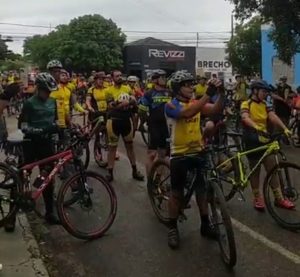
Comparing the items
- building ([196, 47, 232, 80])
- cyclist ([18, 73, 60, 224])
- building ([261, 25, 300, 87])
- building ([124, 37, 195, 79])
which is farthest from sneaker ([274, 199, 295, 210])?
building ([196, 47, 232, 80])

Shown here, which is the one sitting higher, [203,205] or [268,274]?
[203,205]

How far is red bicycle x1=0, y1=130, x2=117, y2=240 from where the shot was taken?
6445 mm

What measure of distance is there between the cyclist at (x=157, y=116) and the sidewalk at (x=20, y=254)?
2452mm

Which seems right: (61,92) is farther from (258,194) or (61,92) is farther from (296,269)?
(296,269)

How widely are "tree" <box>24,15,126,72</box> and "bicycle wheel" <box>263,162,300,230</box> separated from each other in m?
50.3

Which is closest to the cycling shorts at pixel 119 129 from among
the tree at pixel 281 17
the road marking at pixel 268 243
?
the road marking at pixel 268 243

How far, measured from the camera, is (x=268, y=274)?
17.7 feet

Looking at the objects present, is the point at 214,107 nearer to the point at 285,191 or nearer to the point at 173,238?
the point at 173,238

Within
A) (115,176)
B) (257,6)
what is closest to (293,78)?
(257,6)

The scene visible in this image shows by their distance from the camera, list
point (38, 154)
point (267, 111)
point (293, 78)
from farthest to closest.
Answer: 1. point (293, 78)
2. point (267, 111)
3. point (38, 154)

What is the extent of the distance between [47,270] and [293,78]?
28.7 metres

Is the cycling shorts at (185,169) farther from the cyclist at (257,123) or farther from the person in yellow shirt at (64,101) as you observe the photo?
the person in yellow shirt at (64,101)

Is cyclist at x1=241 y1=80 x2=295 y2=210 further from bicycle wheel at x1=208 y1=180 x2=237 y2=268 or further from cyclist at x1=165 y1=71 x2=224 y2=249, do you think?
bicycle wheel at x1=208 y1=180 x2=237 y2=268

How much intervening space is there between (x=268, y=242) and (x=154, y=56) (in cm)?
5668
